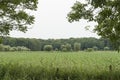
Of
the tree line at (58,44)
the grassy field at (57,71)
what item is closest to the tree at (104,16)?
the grassy field at (57,71)

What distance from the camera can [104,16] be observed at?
16.2 m

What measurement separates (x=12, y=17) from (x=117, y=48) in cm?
727

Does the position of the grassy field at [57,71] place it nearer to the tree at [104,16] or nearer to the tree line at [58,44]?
the tree at [104,16]

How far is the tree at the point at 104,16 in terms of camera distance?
15875 mm

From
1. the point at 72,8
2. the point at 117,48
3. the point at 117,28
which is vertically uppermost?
the point at 72,8

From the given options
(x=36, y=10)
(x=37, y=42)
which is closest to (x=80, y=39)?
(x=37, y=42)

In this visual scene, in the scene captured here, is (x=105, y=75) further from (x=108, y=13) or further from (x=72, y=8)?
(x=72, y=8)

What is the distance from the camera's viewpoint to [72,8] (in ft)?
56.4

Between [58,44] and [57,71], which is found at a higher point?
[58,44]

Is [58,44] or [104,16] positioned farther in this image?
[58,44]

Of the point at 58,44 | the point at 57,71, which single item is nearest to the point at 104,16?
the point at 57,71

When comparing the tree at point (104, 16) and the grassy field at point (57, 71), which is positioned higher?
the tree at point (104, 16)

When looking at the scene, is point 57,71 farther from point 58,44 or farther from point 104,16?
point 58,44

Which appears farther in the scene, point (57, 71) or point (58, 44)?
point (58, 44)
